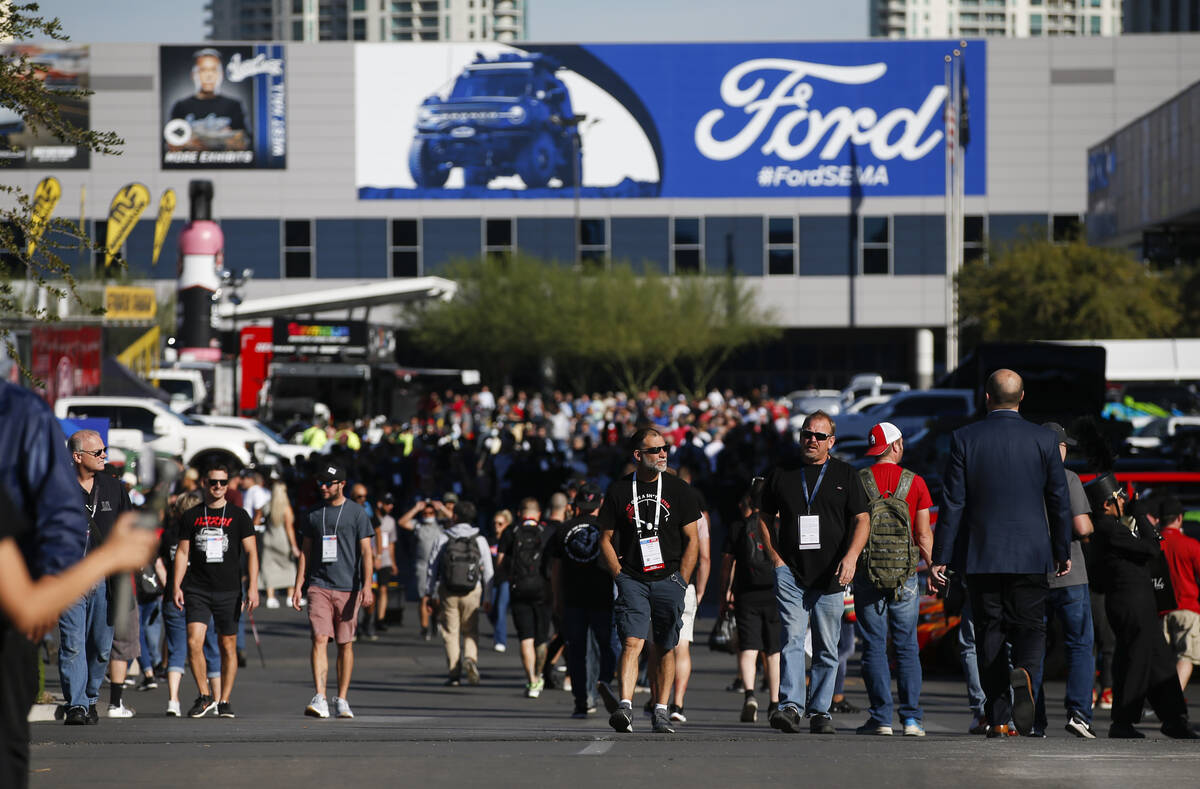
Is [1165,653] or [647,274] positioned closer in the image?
[1165,653]

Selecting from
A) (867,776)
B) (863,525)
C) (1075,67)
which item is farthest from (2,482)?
(1075,67)

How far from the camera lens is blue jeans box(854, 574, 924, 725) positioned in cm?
863

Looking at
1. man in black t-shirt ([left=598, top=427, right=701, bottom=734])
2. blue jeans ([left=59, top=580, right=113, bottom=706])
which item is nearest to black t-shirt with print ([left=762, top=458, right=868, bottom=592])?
man in black t-shirt ([left=598, top=427, right=701, bottom=734])

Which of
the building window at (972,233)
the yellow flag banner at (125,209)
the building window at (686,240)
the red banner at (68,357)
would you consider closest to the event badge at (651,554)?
the red banner at (68,357)

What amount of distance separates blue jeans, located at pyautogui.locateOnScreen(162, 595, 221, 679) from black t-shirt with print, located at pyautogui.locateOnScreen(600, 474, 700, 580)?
323 cm

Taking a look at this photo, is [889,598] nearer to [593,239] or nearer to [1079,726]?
[1079,726]

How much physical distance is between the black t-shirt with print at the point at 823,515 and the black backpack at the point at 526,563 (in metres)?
4.58

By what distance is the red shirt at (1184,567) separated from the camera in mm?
9984

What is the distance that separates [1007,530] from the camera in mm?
7879

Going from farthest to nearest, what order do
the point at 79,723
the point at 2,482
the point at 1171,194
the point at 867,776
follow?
1. the point at 1171,194
2. the point at 79,723
3. the point at 867,776
4. the point at 2,482

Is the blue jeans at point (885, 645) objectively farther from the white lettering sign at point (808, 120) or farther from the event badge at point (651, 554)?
the white lettering sign at point (808, 120)

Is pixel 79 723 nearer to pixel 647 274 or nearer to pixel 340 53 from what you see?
pixel 647 274

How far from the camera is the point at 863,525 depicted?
337 inches

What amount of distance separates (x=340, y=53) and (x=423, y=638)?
53426 millimetres
